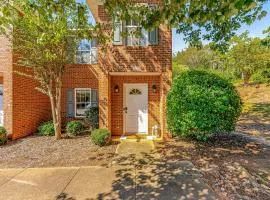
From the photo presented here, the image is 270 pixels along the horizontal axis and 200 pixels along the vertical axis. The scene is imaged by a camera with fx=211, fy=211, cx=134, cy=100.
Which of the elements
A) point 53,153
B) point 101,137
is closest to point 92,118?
point 101,137

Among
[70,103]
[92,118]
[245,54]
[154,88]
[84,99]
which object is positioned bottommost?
[92,118]

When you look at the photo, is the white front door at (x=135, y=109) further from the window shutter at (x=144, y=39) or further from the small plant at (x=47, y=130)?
the small plant at (x=47, y=130)

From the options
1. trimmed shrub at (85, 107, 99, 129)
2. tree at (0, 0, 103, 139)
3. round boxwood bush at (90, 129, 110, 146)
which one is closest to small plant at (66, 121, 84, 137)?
tree at (0, 0, 103, 139)

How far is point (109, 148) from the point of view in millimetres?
8508

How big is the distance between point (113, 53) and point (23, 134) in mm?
6281

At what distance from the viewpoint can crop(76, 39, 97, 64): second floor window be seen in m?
13.4

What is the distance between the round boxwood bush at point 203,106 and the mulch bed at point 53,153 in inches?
116

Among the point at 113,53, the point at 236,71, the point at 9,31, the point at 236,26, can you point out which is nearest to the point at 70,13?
the point at 113,53

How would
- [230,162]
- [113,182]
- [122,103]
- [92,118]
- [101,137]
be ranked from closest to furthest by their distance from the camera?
1. [113,182]
2. [230,162]
3. [101,137]
4. [122,103]
5. [92,118]

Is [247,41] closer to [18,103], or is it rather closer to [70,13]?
[70,13]

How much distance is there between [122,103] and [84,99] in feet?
12.8

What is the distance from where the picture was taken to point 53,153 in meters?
8.04

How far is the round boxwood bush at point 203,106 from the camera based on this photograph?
7570 mm

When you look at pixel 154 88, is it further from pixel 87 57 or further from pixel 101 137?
pixel 87 57
